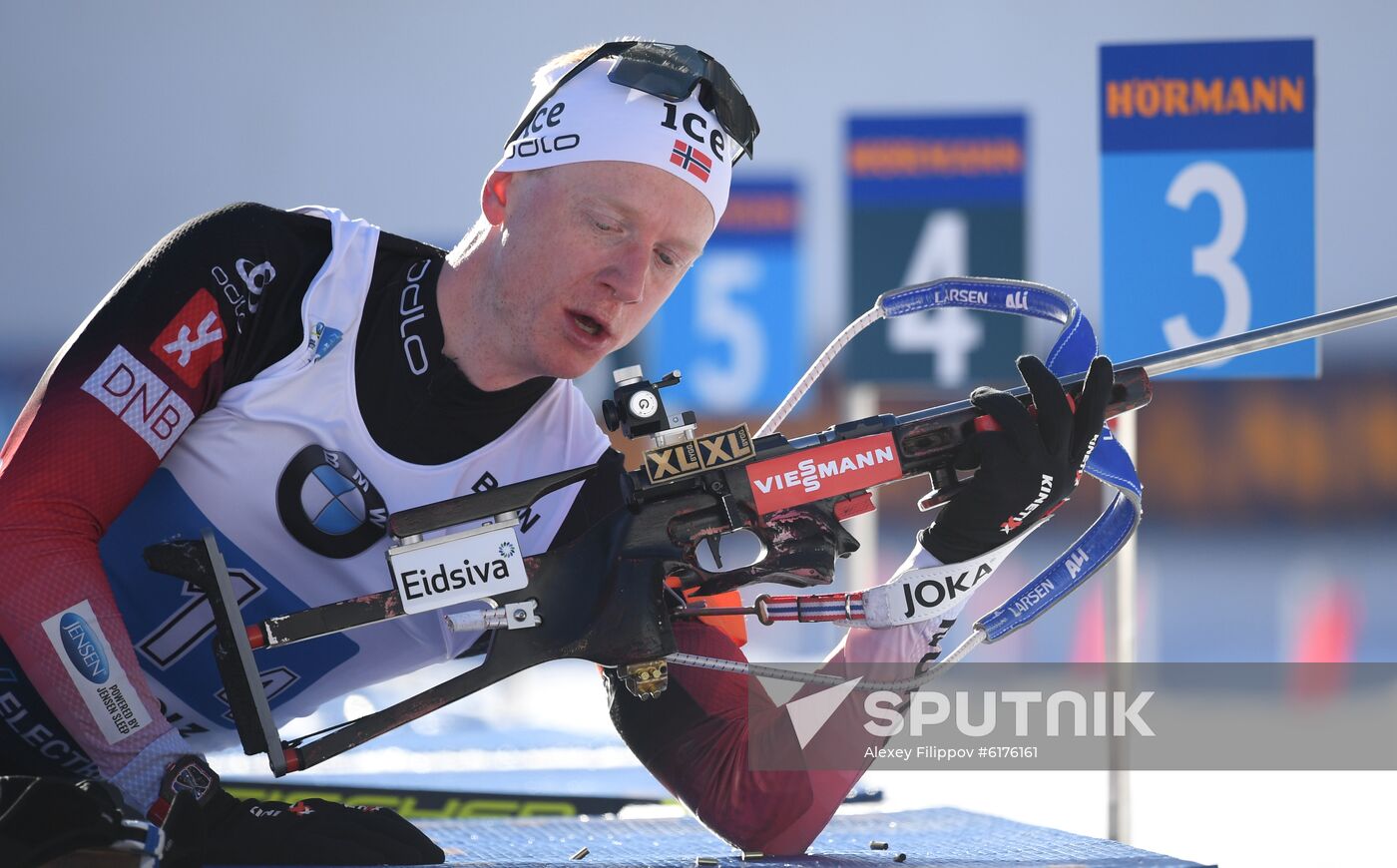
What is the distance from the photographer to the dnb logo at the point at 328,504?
5.01 ft

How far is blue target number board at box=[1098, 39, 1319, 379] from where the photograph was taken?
2.73 m

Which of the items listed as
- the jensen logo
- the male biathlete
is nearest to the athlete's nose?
the male biathlete

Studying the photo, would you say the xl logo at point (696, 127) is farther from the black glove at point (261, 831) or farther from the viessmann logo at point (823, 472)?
the black glove at point (261, 831)

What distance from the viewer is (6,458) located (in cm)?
135

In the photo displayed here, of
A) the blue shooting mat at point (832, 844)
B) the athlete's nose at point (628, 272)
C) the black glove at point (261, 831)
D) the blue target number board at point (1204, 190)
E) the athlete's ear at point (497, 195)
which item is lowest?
the blue shooting mat at point (832, 844)

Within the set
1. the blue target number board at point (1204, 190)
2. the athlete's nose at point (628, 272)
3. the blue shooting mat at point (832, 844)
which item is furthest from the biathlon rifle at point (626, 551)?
the blue target number board at point (1204, 190)

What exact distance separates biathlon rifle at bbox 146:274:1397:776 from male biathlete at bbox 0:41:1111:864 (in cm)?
7

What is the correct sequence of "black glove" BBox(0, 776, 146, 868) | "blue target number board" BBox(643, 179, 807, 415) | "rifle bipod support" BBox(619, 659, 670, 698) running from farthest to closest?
"blue target number board" BBox(643, 179, 807, 415), "rifle bipod support" BBox(619, 659, 670, 698), "black glove" BBox(0, 776, 146, 868)

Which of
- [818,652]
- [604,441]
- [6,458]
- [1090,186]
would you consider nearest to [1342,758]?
[818,652]

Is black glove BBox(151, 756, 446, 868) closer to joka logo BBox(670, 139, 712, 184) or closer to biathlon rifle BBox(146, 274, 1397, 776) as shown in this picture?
biathlon rifle BBox(146, 274, 1397, 776)

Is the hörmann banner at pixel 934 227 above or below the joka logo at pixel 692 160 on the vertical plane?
above

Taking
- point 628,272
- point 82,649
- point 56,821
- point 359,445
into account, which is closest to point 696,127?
point 628,272

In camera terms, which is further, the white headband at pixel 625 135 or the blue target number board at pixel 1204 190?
the blue target number board at pixel 1204 190

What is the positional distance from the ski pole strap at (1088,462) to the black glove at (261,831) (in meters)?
0.65
